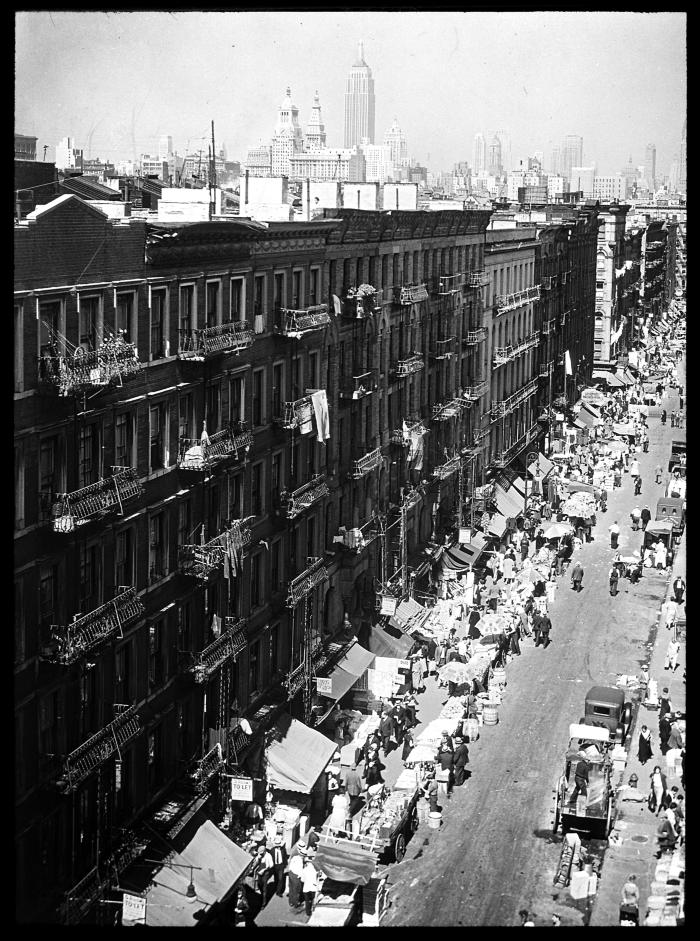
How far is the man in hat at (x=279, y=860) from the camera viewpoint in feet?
103

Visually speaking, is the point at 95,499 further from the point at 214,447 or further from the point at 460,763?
the point at 460,763

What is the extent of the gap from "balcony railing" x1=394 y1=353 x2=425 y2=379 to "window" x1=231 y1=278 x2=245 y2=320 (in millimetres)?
18779

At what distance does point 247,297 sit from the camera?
36938 mm

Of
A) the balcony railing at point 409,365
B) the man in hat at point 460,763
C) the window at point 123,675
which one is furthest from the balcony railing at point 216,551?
the balcony railing at point 409,365

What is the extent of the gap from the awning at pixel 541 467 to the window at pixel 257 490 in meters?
50.5

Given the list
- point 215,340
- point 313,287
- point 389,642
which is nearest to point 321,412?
point 313,287

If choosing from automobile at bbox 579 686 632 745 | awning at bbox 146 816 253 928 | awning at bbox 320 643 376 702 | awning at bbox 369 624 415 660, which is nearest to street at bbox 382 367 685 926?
automobile at bbox 579 686 632 745

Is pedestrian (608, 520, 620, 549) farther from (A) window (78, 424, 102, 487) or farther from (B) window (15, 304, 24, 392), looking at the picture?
(B) window (15, 304, 24, 392)

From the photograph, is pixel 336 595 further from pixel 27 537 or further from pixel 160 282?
pixel 27 537

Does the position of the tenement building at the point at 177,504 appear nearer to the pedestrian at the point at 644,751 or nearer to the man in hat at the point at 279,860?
the man in hat at the point at 279,860

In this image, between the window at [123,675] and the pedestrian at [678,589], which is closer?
the window at [123,675]

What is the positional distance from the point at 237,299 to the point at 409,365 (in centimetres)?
2051

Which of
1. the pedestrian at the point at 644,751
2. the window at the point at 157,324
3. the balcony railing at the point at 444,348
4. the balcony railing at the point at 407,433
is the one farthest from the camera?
the balcony railing at the point at 444,348

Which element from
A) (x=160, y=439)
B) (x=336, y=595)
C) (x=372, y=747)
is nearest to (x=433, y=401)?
(x=336, y=595)
